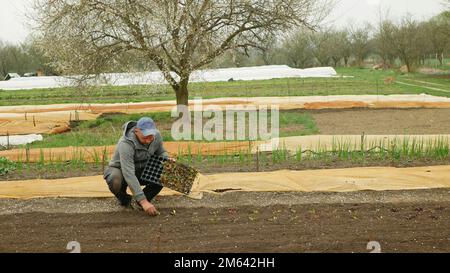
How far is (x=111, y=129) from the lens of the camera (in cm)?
1416

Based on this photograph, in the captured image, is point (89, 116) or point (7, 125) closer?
point (7, 125)

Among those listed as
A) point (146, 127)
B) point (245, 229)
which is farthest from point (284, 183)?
point (146, 127)

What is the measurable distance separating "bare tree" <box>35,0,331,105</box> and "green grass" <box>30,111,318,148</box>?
168 centimetres

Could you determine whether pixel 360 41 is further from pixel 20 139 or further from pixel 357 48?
pixel 20 139

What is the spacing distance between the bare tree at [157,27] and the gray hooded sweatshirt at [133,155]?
7.63 m

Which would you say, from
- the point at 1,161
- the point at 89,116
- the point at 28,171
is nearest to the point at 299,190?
the point at 28,171

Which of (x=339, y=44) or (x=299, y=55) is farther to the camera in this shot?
(x=299, y=55)

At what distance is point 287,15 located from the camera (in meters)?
13.4

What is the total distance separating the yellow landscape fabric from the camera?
6.14m

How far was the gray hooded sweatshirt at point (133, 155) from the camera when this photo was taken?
5031mm

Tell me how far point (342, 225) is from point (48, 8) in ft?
35.5

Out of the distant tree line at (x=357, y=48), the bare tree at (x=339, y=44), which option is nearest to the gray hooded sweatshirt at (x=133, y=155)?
the distant tree line at (x=357, y=48)

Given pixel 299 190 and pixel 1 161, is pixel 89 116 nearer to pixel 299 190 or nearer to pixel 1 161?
pixel 1 161

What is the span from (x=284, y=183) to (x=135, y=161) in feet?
6.27
